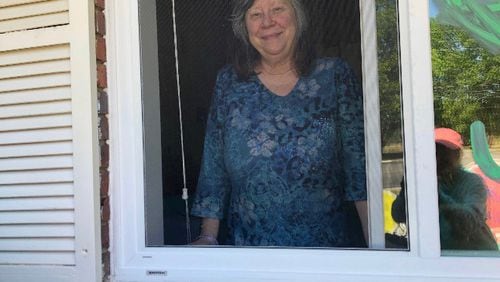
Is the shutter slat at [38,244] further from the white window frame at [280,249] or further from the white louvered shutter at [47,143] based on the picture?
the white window frame at [280,249]

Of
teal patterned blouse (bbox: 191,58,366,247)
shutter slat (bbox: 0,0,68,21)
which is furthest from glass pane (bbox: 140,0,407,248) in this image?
shutter slat (bbox: 0,0,68,21)

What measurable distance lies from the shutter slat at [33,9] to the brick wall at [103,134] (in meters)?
0.15

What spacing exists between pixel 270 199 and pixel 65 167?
0.85 meters

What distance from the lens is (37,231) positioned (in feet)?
7.02

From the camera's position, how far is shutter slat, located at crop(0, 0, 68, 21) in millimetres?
2123

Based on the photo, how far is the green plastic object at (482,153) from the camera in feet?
6.06

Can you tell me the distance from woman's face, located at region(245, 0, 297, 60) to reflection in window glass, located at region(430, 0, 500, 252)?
655 mm

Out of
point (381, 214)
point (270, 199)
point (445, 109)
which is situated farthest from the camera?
point (270, 199)

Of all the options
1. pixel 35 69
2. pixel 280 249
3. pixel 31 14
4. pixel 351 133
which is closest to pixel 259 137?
pixel 351 133

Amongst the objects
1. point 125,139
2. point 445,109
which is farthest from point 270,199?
point 445,109

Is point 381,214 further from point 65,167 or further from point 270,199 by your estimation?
point 65,167

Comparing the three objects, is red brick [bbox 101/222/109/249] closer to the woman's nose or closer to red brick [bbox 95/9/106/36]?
red brick [bbox 95/9/106/36]

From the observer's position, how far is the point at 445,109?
6.13 ft

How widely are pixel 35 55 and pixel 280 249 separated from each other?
1243mm
